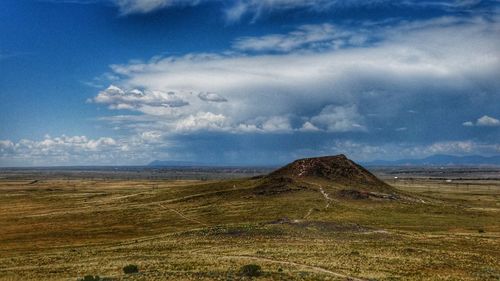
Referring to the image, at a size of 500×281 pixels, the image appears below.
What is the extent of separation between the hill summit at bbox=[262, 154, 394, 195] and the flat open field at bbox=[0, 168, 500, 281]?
842 cm

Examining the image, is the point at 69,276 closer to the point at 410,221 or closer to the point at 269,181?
the point at 410,221

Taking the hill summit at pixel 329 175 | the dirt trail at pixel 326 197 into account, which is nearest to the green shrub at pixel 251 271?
the dirt trail at pixel 326 197

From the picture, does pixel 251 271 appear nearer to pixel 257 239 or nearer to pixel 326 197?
pixel 257 239

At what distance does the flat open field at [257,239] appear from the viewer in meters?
45.2

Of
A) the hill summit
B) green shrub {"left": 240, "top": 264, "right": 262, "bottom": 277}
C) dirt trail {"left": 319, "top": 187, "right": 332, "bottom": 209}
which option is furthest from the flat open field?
the hill summit

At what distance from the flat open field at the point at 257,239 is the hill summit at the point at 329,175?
27.6 feet

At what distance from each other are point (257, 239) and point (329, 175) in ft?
272

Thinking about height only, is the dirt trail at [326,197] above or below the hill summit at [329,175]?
below

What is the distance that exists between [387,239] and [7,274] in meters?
50.2

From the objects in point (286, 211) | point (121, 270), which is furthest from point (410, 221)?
point (121, 270)

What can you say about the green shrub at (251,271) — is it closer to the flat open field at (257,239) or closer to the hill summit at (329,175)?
the flat open field at (257,239)

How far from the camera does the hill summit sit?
139m

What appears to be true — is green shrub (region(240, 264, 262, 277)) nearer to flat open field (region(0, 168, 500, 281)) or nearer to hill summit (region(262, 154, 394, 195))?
flat open field (region(0, 168, 500, 281))

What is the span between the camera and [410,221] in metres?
94.8
